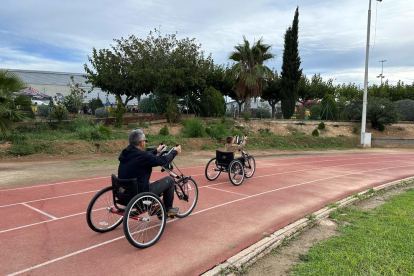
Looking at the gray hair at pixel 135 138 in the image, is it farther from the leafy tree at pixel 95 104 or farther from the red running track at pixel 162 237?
the leafy tree at pixel 95 104

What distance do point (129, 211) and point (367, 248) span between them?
3.33m

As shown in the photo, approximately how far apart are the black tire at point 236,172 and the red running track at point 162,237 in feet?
0.67

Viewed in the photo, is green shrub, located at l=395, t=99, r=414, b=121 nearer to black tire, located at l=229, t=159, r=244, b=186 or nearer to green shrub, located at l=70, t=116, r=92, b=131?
black tire, located at l=229, t=159, r=244, b=186

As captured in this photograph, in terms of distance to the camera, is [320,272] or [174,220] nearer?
[320,272]

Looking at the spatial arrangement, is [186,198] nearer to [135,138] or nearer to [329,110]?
[135,138]

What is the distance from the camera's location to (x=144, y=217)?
454cm

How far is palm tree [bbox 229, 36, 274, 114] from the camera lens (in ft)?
85.1

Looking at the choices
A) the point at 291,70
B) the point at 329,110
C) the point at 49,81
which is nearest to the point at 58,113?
the point at 291,70

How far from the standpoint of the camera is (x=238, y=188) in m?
8.54

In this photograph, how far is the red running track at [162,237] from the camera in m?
3.94

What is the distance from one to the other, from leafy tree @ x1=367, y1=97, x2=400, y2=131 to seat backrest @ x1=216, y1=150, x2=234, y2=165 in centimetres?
2358

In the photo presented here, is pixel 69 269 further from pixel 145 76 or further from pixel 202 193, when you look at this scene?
pixel 145 76

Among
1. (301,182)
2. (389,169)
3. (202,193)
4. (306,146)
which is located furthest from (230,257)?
(306,146)

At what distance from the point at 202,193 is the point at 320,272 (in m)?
4.47
